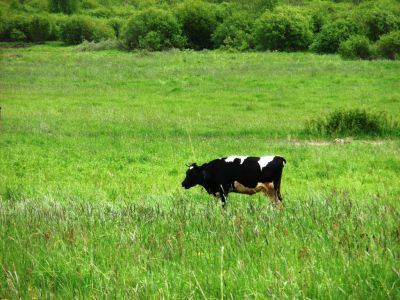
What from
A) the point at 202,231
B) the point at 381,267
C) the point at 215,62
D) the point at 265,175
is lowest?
the point at 215,62

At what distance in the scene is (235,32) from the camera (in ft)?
305

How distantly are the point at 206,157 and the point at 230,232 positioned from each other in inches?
431

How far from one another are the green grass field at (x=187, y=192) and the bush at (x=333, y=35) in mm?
31090

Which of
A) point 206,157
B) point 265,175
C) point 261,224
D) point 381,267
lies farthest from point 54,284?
point 206,157

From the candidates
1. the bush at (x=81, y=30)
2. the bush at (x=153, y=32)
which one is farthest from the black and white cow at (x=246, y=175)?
the bush at (x=81, y=30)

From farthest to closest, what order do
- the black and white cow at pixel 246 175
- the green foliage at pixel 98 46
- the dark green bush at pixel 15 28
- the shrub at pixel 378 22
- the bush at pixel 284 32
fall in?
the dark green bush at pixel 15 28, the green foliage at pixel 98 46, the bush at pixel 284 32, the shrub at pixel 378 22, the black and white cow at pixel 246 175

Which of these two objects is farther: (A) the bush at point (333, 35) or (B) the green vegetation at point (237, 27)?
(B) the green vegetation at point (237, 27)

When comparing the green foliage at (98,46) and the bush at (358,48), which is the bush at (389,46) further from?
the green foliage at (98,46)

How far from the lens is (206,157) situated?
50.6 feet

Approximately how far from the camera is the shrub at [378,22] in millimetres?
78000

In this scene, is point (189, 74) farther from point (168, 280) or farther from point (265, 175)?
point (168, 280)

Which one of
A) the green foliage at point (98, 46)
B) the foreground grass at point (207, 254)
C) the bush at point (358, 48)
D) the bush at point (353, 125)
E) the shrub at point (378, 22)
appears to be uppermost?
the foreground grass at point (207, 254)

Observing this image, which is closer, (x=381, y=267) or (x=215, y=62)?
(x=381, y=267)

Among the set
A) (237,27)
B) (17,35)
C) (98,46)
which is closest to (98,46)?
(98,46)
